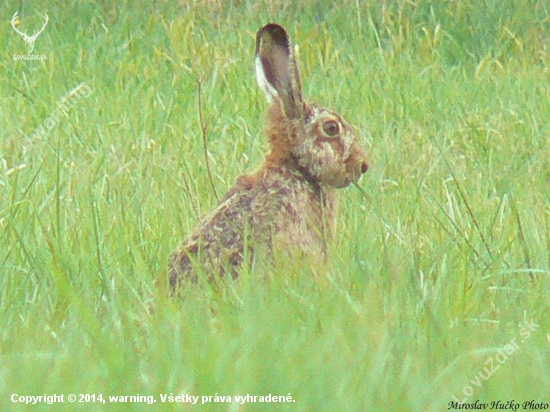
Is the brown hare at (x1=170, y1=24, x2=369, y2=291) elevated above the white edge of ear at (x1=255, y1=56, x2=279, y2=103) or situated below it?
below

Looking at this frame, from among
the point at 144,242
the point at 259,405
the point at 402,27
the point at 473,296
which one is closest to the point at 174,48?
the point at 402,27

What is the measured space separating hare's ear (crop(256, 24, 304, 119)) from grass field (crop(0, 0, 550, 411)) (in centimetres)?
50

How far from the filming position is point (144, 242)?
425cm

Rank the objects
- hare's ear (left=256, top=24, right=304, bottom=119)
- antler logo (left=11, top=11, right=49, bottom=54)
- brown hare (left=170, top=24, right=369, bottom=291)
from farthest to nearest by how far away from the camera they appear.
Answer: antler logo (left=11, top=11, right=49, bottom=54) < hare's ear (left=256, top=24, right=304, bottom=119) < brown hare (left=170, top=24, right=369, bottom=291)

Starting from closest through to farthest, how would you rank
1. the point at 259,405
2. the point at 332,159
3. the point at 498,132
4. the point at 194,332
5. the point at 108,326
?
the point at 259,405 → the point at 194,332 → the point at 108,326 → the point at 332,159 → the point at 498,132

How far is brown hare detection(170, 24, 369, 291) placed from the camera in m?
4.01

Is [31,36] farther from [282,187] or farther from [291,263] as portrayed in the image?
[291,263]

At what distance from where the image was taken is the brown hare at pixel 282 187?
4012mm

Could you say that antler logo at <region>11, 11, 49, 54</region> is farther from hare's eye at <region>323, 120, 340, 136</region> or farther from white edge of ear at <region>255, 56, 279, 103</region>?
hare's eye at <region>323, 120, 340, 136</region>

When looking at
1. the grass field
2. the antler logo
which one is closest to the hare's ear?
the grass field

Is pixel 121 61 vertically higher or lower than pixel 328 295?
lower

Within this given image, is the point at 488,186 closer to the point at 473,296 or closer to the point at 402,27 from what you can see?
the point at 473,296

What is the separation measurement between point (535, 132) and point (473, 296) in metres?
3.09

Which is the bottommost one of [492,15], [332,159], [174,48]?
[492,15]
